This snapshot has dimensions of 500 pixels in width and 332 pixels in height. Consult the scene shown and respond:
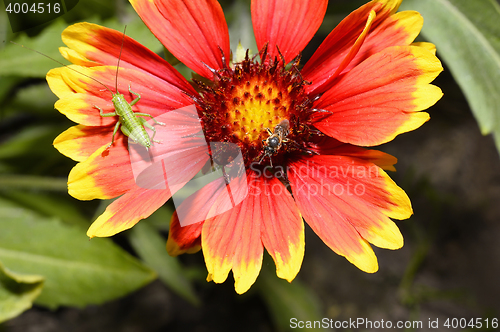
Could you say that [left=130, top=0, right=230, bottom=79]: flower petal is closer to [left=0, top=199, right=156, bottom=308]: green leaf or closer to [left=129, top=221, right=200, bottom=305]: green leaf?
A: [left=0, top=199, right=156, bottom=308]: green leaf

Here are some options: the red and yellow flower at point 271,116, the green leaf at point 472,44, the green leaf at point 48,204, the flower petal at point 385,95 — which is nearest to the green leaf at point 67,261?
the green leaf at point 48,204

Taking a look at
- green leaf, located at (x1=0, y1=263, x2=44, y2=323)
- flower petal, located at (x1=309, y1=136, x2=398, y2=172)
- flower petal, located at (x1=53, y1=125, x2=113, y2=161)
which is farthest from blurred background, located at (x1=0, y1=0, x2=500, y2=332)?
flower petal, located at (x1=309, y1=136, x2=398, y2=172)

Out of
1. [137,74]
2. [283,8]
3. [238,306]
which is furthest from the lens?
[238,306]

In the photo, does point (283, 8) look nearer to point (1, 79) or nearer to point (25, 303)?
point (25, 303)

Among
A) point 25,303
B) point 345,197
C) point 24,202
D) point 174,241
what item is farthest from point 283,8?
point 24,202

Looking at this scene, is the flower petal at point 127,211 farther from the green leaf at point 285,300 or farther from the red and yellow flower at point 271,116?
the green leaf at point 285,300

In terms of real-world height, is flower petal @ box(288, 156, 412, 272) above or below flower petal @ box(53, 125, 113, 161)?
below

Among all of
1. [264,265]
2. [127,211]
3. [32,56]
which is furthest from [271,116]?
[32,56]
